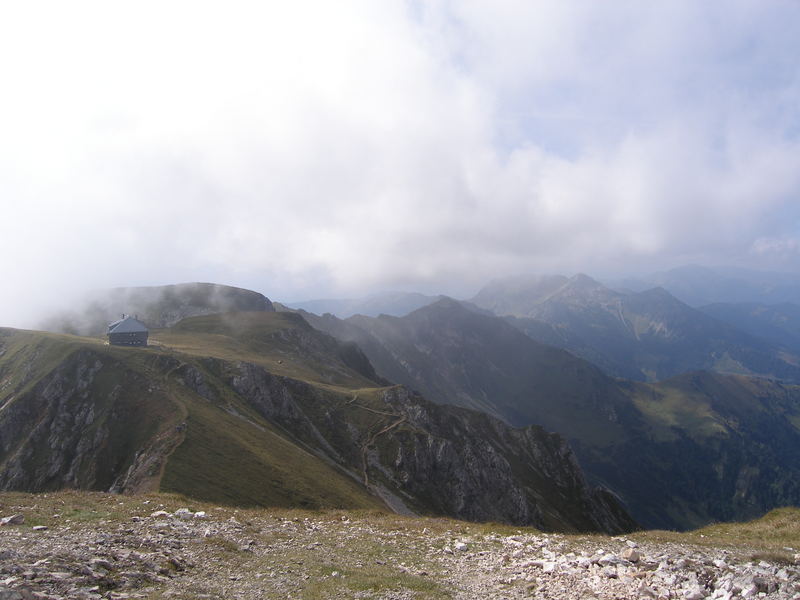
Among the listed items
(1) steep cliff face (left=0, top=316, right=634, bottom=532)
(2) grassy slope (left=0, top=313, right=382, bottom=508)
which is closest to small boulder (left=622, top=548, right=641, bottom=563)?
(2) grassy slope (left=0, top=313, right=382, bottom=508)

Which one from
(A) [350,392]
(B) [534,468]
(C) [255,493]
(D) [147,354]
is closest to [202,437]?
(C) [255,493]

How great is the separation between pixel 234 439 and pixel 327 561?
207 feet

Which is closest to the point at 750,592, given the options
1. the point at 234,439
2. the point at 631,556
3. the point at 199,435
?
the point at 631,556

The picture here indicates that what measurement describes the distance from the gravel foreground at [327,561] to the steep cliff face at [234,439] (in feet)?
114

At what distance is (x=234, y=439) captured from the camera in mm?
78812

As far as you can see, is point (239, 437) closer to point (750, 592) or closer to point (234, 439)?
point (234, 439)

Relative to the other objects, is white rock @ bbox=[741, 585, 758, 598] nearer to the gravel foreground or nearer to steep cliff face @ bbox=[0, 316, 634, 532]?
the gravel foreground

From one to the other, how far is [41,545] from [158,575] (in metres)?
5.59

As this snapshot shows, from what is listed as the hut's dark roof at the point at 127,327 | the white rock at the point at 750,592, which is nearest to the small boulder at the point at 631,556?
the white rock at the point at 750,592

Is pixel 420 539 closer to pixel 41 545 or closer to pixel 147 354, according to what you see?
pixel 41 545

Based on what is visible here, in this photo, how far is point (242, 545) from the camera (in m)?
23.1

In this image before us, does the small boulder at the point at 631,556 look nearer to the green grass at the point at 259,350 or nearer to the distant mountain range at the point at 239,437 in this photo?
the distant mountain range at the point at 239,437

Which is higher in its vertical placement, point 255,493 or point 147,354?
point 147,354

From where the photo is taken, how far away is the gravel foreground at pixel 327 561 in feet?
52.5
